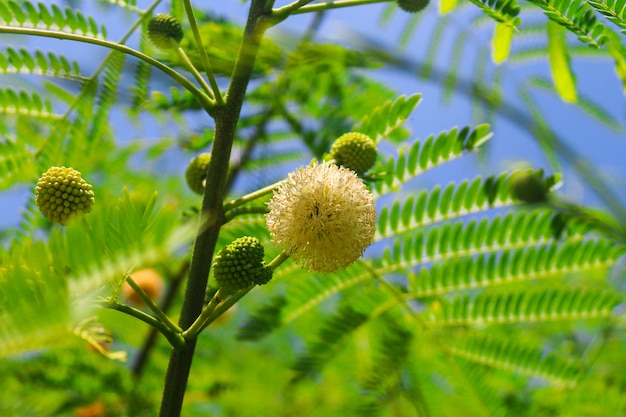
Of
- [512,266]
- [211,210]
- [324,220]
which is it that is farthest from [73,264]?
[512,266]

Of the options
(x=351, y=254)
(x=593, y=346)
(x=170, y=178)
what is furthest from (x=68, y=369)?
(x=593, y=346)

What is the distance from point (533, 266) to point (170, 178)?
3.30 m

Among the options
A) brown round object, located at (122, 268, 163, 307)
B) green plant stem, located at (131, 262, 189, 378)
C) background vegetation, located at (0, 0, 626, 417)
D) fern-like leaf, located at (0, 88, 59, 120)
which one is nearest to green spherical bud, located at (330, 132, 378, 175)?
background vegetation, located at (0, 0, 626, 417)

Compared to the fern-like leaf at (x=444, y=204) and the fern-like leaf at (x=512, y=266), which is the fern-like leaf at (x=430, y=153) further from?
the fern-like leaf at (x=512, y=266)

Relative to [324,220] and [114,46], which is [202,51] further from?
[324,220]

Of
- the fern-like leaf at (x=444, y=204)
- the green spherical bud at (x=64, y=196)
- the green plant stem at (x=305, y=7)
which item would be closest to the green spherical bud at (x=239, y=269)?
the green spherical bud at (x=64, y=196)

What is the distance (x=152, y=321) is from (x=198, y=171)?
0.92 meters

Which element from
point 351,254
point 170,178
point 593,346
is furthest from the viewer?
point 170,178

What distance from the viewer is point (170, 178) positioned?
17.7 ft

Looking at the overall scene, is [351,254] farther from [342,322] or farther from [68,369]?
[68,369]

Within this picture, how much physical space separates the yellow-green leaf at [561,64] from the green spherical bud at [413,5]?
0.50 m

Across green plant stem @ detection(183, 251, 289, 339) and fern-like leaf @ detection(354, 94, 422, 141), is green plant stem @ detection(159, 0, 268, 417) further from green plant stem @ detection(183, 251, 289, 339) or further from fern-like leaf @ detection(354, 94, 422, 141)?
fern-like leaf @ detection(354, 94, 422, 141)

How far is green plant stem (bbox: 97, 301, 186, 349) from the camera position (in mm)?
1540

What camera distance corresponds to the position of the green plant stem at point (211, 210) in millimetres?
1862
